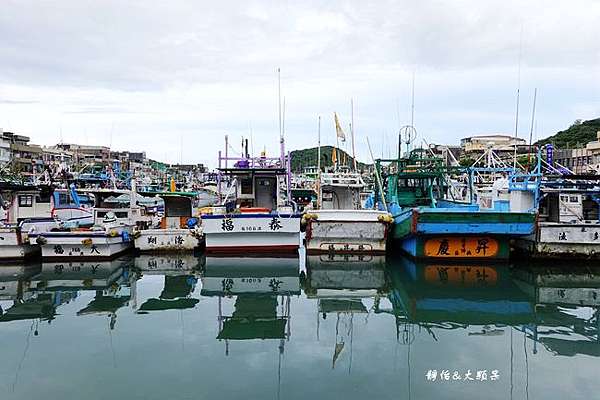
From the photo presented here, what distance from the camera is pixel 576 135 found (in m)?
72.3

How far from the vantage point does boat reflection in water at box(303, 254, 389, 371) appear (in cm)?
881

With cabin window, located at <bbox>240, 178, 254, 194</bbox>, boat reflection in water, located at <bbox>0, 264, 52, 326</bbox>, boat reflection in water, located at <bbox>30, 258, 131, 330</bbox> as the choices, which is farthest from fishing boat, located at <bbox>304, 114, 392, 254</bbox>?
boat reflection in water, located at <bbox>0, 264, 52, 326</bbox>

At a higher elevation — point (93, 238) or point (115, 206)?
point (115, 206)

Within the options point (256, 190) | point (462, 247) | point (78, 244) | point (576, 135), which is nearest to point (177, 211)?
point (256, 190)

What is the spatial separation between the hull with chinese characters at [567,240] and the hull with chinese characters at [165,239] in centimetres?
988

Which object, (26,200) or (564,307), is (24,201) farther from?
(564,307)

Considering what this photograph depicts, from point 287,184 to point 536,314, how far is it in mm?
8771

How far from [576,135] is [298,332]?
76.3 meters

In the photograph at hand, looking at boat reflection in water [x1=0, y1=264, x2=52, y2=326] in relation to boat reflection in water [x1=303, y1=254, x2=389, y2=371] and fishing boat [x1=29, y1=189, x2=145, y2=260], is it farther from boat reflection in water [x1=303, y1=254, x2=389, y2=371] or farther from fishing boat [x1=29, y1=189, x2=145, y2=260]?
boat reflection in water [x1=303, y1=254, x2=389, y2=371]

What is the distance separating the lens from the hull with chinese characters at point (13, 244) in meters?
13.6

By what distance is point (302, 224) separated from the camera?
49.7 ft

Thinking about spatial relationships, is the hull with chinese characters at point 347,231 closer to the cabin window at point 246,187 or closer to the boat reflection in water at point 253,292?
the boat reflection in water at point 253,292

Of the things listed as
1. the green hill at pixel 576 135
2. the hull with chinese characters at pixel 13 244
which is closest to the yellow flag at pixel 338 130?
the hull with chinese characters at pixel 13 244

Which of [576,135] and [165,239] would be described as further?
[576,135]
